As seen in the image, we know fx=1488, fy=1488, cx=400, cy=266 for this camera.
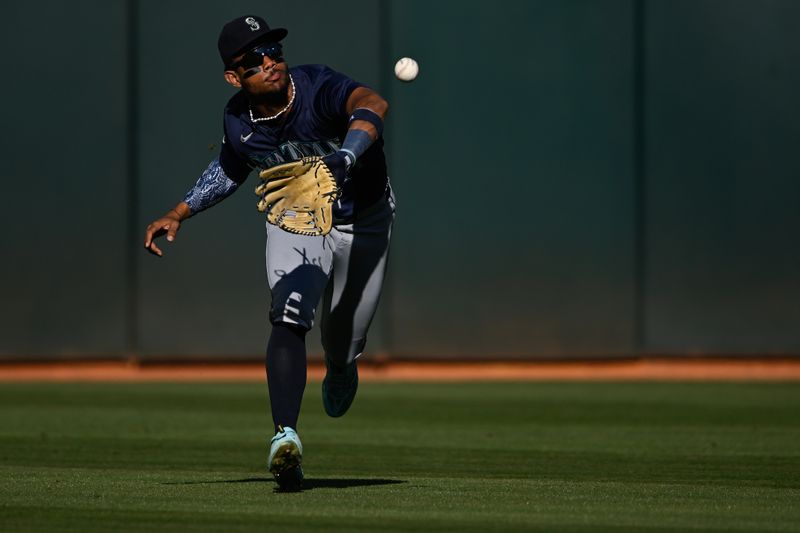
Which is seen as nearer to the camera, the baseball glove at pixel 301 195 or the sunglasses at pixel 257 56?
the baseball glove at pixel 301 195

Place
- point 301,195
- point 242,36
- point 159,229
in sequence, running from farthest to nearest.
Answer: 1. point 159,229
2. point 242,36
3. point 301,195

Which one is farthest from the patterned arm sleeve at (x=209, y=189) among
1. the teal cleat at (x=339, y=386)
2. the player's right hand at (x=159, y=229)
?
the teal cleat at (x=339, y=386)

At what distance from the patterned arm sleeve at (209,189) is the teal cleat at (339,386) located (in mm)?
953

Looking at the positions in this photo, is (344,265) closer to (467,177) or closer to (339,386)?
(339,386)

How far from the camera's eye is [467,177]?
44.2 feet

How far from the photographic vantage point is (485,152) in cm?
1348

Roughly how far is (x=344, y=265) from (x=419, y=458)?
1.46m

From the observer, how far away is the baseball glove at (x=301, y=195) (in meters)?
5.60

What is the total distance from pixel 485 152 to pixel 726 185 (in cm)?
222

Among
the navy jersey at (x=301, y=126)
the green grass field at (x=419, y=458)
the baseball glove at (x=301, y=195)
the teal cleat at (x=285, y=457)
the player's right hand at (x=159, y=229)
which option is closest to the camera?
the green grass field at (x=419, y=458)

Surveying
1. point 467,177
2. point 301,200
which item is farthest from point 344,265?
point 467,177

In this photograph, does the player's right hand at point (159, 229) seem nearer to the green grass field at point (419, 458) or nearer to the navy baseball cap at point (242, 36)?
the navy baseball cap at point (242, 36)

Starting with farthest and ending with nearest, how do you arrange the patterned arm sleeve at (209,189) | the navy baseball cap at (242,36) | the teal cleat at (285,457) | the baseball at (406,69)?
the baseball at (406,69)
the patterned arm sleeve at (209,189)
the navy baseball cap at (242,36)
the teal cleat at (285,457)

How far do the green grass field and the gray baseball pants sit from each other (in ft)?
2.05
